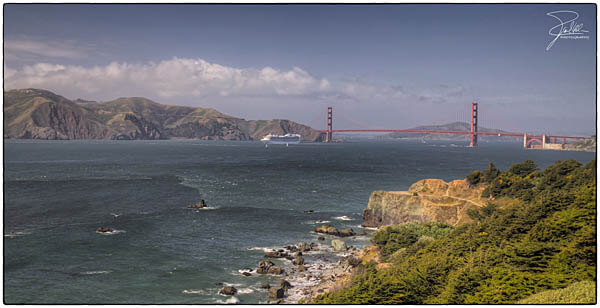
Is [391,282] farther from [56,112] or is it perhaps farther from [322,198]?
[56,112]

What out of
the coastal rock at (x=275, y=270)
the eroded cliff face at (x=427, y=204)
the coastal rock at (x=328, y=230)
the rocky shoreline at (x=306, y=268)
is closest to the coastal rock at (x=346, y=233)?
the rocky shoreline at (x=306, y=268)

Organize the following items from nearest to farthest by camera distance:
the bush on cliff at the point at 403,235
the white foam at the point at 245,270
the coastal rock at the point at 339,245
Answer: the bush on cliff at the point at 403,235, the white foam at the point at 245,270, the coastal rock at the point at 339,245

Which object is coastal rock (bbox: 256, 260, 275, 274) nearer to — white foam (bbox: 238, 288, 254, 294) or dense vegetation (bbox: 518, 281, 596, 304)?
white foam (bbox: 238, 288, 254, 294)

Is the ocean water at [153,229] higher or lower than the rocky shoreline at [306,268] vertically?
higher

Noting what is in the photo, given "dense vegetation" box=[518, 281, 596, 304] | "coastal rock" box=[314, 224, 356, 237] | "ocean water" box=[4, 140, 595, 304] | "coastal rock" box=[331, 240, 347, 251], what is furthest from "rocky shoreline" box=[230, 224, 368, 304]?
"dense vegetation" box=[518, 281, 596, 304]

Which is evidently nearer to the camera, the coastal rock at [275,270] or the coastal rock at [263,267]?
the coastal rock at [275,270]

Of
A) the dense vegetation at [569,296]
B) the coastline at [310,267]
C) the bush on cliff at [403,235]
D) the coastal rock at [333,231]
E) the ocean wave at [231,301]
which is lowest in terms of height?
the ocean wave at [231,301]

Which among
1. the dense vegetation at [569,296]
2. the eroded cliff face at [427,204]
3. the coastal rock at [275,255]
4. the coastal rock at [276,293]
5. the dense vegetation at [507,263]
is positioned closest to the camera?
the dense vegetation at [569,296]

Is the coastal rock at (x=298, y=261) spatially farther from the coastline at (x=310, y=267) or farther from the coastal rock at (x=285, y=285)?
the coastal rock at (x=285, y=285)

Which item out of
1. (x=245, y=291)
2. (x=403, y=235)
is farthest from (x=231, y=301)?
(x=403, y=235)
